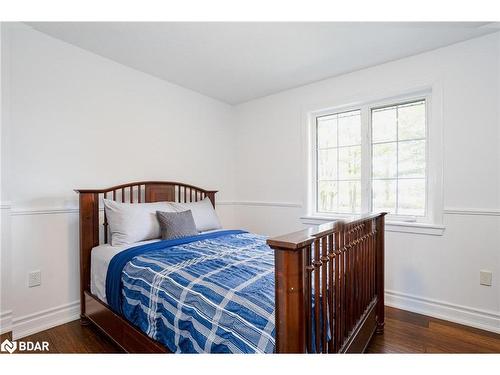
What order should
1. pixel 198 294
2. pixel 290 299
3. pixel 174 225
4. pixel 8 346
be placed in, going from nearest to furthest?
pixel 290 299 → pixel 198 294 → pixel 8 346 → pixel 174 225

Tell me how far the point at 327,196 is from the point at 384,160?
742 mm

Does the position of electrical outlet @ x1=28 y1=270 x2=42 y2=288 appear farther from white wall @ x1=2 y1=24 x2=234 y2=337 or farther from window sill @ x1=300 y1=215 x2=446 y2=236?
window sill @ x1=300 y1=215 x2=446 y2=236

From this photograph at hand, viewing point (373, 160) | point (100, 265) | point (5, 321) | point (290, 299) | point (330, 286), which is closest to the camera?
point (290, 299)

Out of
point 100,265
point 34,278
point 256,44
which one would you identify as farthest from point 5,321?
point 256,44

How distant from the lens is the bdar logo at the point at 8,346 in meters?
1.84

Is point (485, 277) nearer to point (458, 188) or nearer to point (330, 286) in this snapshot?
point (458, 188)

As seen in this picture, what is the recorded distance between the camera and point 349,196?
2947 millimetres

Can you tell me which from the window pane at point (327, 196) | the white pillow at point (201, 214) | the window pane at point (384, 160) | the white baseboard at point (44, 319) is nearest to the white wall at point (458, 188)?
the window pane at point (384, 160)

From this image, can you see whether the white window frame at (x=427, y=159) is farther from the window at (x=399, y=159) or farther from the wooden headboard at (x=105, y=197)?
the wooden headboard at (x=105, y=197)

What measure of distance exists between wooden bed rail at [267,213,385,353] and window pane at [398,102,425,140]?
101 centimetres

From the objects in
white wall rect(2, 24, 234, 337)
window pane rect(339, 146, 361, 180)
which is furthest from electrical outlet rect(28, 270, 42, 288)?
window pane rect(339, 146, 361, 180)

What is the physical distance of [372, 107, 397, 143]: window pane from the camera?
2.66 meters
